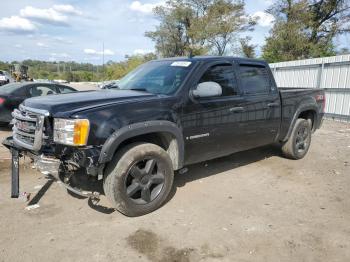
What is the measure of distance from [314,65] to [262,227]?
12645mm

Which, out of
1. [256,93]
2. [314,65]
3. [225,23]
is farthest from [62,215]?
[225,23]

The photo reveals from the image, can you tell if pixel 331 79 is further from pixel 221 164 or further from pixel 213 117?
pixel 213 117

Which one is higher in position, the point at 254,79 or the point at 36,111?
the point at 254,79

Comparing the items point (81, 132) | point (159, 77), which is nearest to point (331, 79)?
point (159, 77)

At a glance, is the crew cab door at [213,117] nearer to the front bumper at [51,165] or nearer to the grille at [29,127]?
the front bumper at [51,165]

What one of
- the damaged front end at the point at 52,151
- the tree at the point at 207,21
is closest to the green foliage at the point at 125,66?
the tree at the point at 207,21

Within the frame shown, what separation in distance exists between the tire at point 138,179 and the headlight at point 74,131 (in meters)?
0.48

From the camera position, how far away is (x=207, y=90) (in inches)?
175

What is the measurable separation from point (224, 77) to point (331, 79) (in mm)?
10567

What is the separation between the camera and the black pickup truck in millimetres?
3529

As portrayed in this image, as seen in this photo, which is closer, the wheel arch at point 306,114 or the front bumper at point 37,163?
the front bumper at point 37,163

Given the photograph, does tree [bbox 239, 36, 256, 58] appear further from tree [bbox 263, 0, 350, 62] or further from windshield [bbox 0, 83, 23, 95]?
windshield [bbox 0, 83, 23, 95]

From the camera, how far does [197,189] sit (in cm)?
496

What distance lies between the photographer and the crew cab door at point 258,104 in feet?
17.0
